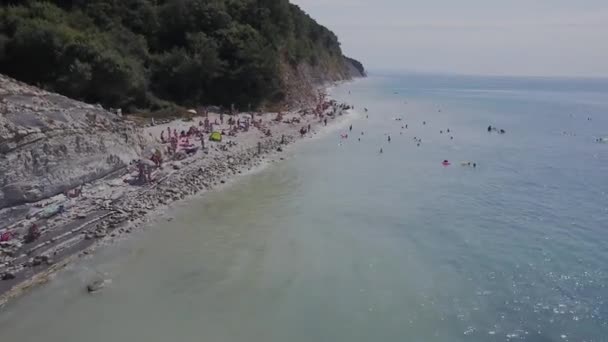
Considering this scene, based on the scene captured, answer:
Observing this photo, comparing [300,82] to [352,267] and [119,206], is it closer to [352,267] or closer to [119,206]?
[119,206]

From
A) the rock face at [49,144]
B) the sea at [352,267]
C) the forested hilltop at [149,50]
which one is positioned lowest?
the sea at [352,267]

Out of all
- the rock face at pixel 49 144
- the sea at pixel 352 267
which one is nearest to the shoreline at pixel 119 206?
the sea at pixel 352 267

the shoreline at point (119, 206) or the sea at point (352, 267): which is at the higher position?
the shoreline at point (119, 206)

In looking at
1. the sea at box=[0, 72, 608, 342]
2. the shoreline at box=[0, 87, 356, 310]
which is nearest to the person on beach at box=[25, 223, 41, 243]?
the shoreline at box=[0, 87, 356, 310]

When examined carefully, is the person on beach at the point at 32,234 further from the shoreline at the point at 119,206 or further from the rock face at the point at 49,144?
the rock face at the point at 49,144

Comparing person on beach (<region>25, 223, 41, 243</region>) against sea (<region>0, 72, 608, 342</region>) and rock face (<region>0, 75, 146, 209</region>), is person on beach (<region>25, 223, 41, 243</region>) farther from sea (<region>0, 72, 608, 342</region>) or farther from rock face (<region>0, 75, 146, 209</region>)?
sea (<region>0, 72, 608, 342</region>)

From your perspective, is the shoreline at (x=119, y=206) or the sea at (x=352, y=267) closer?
the sea at (x=352, y=267)
